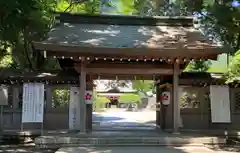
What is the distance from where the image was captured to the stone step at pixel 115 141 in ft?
39.3

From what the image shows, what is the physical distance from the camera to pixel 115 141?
40.3ft

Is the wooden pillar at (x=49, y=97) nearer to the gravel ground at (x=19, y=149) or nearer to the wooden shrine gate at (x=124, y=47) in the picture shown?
the wooden shrine gate at (x=124, y=47)

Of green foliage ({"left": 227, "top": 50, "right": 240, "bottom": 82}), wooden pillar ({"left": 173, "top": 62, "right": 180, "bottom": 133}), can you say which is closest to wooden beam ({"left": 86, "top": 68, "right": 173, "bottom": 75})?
wooden pillar ({"left": 173, "top": 62, "right": 180, "bottom": 133})

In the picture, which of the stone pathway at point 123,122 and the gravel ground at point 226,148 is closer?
the gravel ground at point 226,148

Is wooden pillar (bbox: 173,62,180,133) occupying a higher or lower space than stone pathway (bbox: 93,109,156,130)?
higher

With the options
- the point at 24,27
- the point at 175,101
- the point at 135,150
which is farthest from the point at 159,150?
the point at 24,27

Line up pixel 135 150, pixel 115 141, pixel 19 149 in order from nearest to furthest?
pixel 135 150 < pixel 115 141 < pixel 19 149

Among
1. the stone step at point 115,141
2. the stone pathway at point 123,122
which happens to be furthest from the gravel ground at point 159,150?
the stone pathway at point 123,122

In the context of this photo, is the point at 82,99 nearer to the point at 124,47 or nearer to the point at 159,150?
the point at 124,47

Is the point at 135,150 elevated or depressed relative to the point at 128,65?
depressed

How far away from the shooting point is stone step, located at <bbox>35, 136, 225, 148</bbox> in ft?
39.3

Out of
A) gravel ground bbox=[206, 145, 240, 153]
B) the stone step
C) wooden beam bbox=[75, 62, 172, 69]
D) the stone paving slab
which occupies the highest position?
wooden beam bbox=[75, 62, 172, 69]

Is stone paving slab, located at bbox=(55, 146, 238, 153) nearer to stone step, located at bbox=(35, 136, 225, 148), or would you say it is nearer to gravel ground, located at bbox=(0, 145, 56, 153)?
stone step, located at bbox=(35, 136, 225, 148)

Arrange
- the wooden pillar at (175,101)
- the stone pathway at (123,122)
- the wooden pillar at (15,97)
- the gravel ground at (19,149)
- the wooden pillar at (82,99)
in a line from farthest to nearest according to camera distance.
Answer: the stone pathway at (123,122) → the wooden pillar at (15,97) → the wooden pillar at (175,101) → the wooden pillar at (82,99) → the gravel ground at (19,149)
